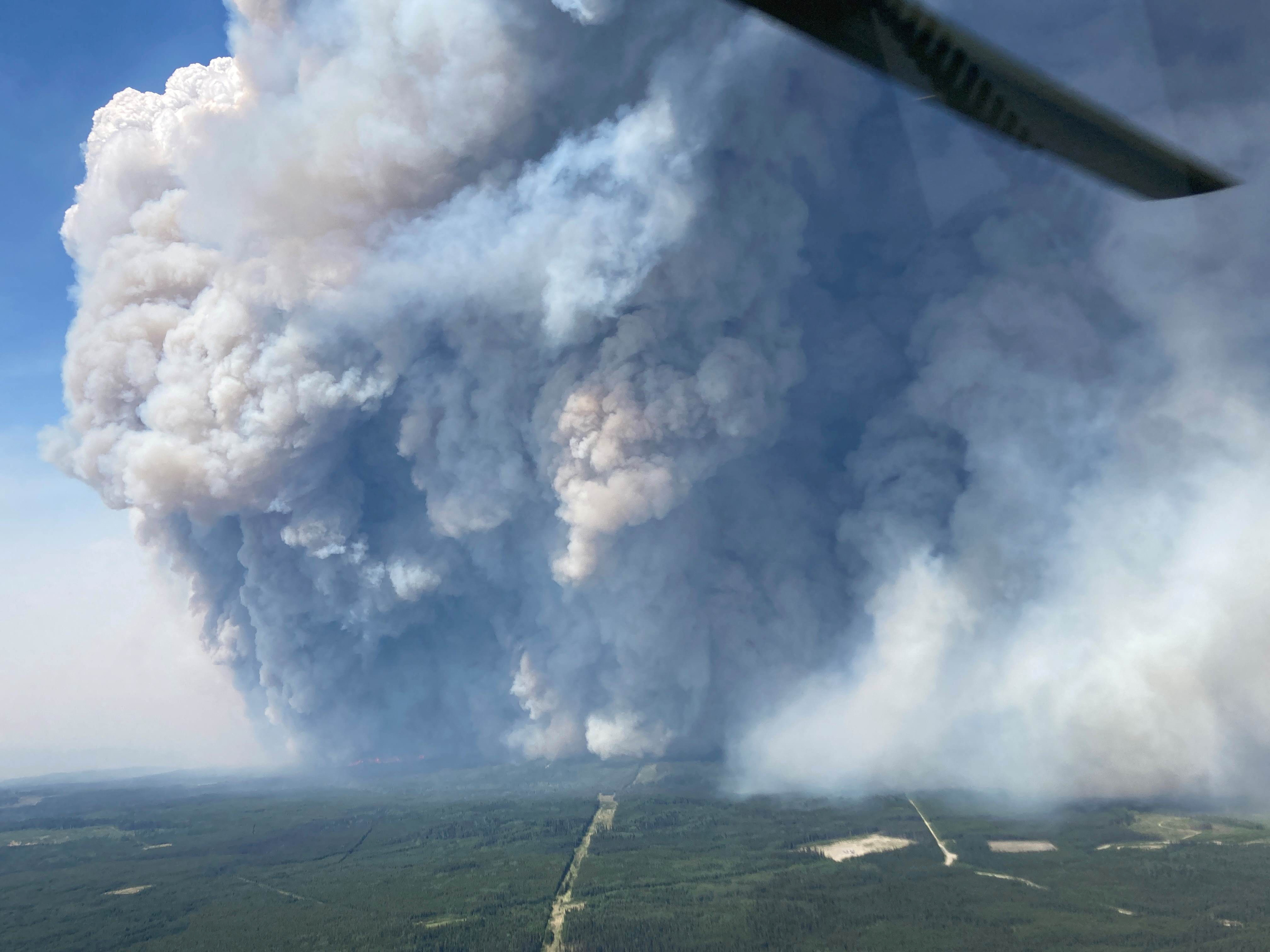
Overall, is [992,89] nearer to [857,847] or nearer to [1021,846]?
[857,847]

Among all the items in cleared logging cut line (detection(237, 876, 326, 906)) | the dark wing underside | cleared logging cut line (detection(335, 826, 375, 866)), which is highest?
the dark wing underside

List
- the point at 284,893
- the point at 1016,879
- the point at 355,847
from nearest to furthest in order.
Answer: the point at 1016,879 → the point at 284,893 → the point at 355,847

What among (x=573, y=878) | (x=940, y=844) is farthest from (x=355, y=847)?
(x=940, y=844)

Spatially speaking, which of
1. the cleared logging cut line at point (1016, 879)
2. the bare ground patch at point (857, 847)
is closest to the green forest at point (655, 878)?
the cleared logging cut line at point (1016, 879)

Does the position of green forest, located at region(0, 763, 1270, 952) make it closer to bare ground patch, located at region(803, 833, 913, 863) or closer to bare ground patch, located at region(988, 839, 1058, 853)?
bare ground patch, located at region(988, 839, 1058, 853)

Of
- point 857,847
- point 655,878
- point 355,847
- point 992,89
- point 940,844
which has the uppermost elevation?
point 992,89

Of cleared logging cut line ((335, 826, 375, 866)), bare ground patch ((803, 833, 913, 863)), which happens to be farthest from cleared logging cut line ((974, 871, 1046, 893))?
cleared logging cut line ((335, 826, 375, 866))
